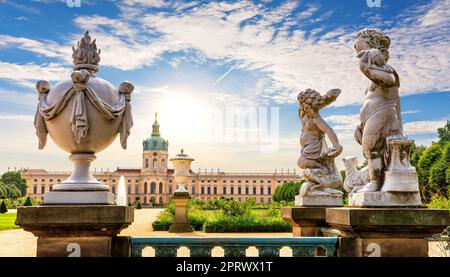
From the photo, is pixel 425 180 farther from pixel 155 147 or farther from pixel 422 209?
pixel 155 147

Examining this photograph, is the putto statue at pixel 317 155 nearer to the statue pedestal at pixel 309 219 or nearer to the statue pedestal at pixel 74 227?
the statue pedestal at pixel 309 219

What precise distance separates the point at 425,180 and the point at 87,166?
42.8 metres

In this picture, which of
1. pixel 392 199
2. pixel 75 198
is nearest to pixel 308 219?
pixel 392 199

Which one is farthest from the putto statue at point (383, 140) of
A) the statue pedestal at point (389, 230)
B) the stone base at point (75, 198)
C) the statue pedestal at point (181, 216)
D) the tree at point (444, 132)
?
the tree at point (444, 132)

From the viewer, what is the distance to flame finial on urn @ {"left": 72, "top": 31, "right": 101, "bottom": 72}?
16.4 feet

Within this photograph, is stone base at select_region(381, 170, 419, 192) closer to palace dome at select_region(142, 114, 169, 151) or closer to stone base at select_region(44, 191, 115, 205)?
stone base at select_region(44, 191, 115, 205)

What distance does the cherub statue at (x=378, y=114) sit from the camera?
4980mm

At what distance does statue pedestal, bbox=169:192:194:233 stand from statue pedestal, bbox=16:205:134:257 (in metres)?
16.1

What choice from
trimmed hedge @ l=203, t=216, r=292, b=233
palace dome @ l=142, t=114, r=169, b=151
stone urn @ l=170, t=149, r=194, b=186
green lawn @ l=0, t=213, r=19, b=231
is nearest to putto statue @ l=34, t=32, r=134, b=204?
trimmed hedge @ l=203, t=216, r=292, b=233

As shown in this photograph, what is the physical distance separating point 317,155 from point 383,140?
5.53ft
